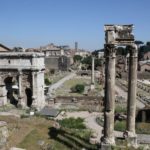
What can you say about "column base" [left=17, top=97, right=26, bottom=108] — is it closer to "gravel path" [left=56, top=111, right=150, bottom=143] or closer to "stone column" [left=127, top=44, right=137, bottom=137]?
"gravel path" [left=56, top=111, right=150, bottom=143]

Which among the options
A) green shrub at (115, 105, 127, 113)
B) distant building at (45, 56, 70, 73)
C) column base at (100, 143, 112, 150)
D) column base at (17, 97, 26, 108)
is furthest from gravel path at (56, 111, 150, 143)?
distant building at (45, 56, 70, 73)

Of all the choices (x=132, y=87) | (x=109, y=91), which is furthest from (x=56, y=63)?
(x=109, y=91)

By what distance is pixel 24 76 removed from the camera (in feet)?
127

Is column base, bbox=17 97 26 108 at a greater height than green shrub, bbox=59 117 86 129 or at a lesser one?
greater

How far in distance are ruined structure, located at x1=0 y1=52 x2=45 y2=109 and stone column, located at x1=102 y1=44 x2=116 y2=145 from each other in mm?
20100

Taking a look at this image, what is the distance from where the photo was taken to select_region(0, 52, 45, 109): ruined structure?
38156 millimetres

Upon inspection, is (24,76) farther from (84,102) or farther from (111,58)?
(111,58)

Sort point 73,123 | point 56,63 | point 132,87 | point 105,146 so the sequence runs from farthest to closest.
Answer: point 56,63
point 73,123
point 132,87
point 105,146

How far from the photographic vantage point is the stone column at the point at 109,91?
1827 cm

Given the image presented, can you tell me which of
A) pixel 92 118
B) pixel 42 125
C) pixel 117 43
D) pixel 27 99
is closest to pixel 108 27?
pixel 117 43

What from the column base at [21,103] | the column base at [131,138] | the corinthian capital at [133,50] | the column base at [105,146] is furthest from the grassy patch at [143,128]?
the column base at [21,103]

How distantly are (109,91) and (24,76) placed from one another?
21812 mm

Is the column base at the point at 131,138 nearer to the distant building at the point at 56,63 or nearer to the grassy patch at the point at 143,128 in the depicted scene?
the grassy patch at the point at 143,128

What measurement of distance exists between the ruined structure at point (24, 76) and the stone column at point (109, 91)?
2010 cm
